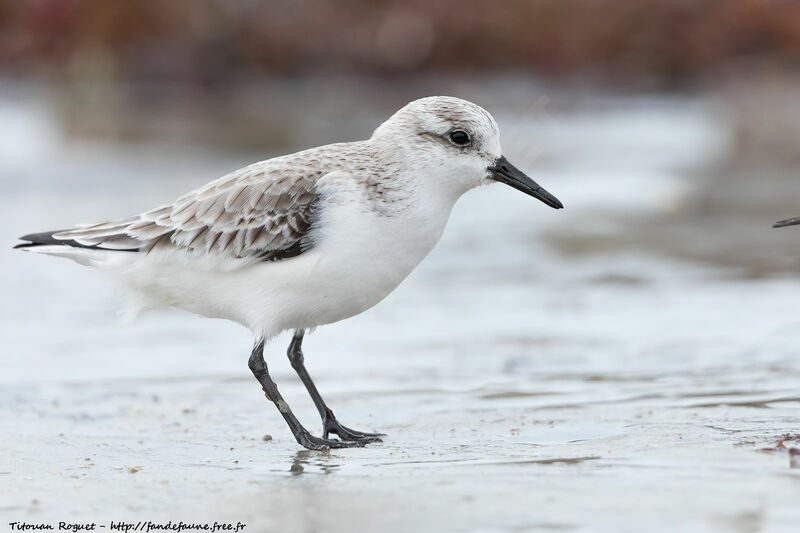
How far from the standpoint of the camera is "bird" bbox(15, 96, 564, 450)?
618cm

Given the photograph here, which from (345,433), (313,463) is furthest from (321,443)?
(313,463)

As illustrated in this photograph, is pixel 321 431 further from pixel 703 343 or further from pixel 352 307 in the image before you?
pixel 703 343

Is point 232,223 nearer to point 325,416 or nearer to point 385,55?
point 325,416

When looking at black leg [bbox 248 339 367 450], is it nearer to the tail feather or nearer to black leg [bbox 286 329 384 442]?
black leg [bbox 286 329 384 442]

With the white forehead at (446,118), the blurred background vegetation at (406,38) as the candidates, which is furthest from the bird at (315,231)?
the blurred background vegetation at (406,38)

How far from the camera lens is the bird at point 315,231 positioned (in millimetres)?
6176

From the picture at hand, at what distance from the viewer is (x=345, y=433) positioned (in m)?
6.48

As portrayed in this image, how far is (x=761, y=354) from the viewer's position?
26.8ft

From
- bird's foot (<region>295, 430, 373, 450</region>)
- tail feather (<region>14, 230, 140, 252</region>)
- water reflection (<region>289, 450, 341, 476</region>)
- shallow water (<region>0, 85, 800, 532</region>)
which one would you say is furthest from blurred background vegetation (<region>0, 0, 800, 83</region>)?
water reflection (<region>289, 450, 341, 476</region>)

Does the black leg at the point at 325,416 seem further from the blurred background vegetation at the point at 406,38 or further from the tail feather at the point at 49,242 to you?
the blurred background vegetation at the point at 406,38

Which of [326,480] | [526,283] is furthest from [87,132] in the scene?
[326,480]

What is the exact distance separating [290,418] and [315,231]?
1005 mm

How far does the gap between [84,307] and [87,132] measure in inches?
533

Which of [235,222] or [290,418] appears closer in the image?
[290,418]
